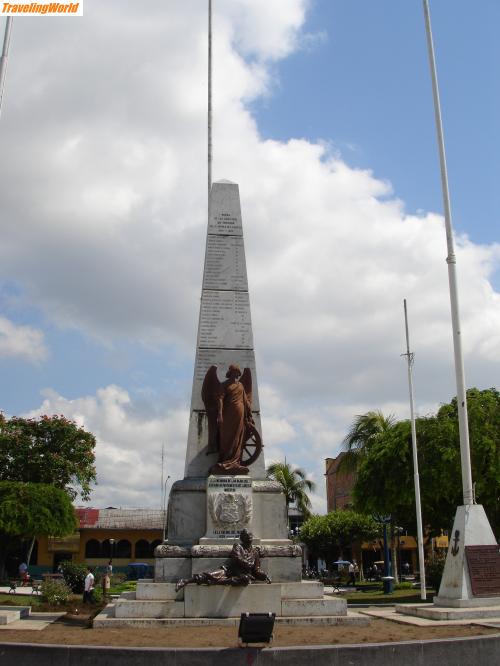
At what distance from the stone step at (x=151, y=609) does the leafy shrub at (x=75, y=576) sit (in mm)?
16557

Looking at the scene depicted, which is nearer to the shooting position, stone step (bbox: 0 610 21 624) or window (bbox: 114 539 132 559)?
stone step (bbox: 0 610 21 624)

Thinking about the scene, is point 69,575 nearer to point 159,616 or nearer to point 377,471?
point 377,471

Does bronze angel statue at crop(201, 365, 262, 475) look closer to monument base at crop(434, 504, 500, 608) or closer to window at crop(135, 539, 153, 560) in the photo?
monument base at crop(434, 504, 500, 608)

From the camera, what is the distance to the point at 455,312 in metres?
14.7

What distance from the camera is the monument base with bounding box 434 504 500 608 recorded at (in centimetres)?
1267

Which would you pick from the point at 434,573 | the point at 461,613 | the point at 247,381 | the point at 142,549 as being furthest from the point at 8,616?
the point at 142,549

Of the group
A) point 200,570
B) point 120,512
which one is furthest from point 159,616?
point 120,512

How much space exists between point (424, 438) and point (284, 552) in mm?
18592

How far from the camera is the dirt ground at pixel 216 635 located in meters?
9.70

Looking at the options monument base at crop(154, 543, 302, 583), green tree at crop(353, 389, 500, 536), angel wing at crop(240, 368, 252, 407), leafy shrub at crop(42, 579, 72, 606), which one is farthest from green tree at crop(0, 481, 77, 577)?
monument base at crop(154, 543, 302, 583)

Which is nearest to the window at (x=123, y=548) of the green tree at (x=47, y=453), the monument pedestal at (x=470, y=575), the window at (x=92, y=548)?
the window at (x=92, y=548)

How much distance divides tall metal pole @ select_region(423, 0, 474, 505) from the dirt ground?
339cm

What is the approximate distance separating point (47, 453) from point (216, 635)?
35.0m

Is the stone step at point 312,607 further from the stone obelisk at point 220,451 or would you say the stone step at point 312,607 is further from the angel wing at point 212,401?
the angel wing at point 212,401
